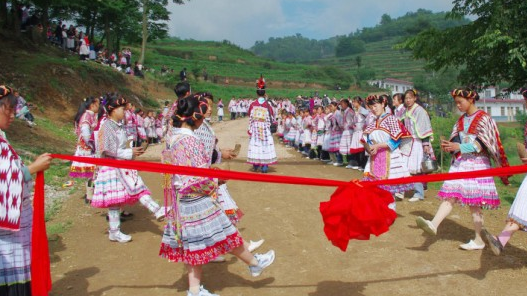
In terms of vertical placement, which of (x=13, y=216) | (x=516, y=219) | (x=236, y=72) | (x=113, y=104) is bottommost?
(x=516, y=219)

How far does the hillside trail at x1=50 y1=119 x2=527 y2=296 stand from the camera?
468 centimetres

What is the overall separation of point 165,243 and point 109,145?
2.32 metres

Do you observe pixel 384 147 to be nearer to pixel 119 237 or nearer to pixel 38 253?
pixel 119 237

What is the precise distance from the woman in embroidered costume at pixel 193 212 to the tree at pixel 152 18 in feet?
117

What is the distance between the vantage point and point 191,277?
163 inches

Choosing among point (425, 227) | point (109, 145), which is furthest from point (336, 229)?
point (109, 145)

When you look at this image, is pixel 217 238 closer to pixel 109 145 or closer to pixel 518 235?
pixel 109 145

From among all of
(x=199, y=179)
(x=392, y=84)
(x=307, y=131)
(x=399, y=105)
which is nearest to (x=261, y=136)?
(x=399, y=105)

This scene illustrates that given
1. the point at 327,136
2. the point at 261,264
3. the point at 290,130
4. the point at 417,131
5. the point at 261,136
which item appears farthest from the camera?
the point at 290,130

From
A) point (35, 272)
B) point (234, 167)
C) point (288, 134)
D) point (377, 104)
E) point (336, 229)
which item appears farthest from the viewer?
point (288, 134)

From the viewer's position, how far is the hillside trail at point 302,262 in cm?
468

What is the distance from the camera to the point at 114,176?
20.4 ft

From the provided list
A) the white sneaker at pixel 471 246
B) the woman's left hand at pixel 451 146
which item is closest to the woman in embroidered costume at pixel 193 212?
the woman's left hand at pixel 451 146

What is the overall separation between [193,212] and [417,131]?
5.60 metres
